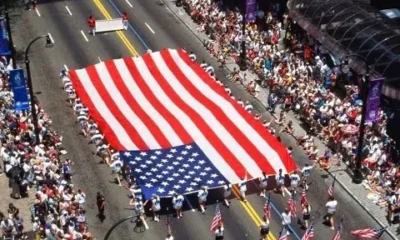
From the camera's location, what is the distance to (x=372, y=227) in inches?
1442

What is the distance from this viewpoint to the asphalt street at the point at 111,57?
36375 millimetres

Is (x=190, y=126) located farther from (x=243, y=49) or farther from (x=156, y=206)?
(x=243, y=49)

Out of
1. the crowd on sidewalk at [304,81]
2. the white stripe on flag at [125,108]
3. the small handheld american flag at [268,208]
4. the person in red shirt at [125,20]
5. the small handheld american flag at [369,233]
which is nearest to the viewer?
the small handheld american flag at [369,233]

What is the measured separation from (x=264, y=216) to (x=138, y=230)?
19.7 ft

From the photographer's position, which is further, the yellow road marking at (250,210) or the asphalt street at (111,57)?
the yellow road marking at (250,210)

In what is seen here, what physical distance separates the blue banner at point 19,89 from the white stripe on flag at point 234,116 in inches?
442

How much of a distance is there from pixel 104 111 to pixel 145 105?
2503mm

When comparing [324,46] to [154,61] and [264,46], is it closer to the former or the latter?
[264,46]

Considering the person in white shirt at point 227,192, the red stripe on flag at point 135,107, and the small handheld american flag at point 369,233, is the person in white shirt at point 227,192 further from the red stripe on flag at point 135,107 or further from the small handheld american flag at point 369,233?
the small handheld american flag at point 369,233

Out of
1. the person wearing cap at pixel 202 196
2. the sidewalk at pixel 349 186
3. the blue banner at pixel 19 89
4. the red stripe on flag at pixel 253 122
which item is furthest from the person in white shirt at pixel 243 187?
the blue banner at pixel 19 89

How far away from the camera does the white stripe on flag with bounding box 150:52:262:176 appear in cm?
3909

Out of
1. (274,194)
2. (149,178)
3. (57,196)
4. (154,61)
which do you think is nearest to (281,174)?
(274,194)

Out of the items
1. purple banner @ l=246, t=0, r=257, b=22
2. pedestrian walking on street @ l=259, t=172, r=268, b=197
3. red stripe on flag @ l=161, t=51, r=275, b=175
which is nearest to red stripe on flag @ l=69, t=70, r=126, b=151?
red stripe on flag @ l=161, t=51, r=275, b=175

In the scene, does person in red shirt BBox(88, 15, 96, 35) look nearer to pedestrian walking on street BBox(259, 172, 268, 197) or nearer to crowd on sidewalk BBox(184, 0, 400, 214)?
crowd on sidewalk BBox(184, 0, 400, 214)
